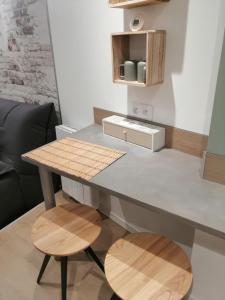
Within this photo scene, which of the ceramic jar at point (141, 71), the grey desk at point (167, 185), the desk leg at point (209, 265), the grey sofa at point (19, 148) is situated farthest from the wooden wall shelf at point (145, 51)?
the grey sofa at point (19, 148)

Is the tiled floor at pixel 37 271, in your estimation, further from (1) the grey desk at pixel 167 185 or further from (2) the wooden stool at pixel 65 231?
(1) the grey desk at pixel 167 185

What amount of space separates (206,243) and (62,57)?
152cm

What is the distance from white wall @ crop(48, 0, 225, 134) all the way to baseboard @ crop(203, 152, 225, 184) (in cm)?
22

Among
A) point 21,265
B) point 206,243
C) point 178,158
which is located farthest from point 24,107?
point 206,243

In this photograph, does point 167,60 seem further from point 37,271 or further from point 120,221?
point 37,271

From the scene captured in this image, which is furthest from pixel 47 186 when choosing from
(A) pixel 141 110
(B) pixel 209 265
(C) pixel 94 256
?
(B) pixel 209 265

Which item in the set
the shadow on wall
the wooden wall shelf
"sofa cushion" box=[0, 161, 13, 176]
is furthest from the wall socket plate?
"sofa cushion" box=[0, 161, 13, 176]

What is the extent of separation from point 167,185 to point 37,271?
1.12 m

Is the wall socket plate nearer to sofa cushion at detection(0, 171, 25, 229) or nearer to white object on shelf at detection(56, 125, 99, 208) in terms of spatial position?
white object on shelf at detection(56, 125, 99, 208)

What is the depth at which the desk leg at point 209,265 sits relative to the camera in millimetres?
999

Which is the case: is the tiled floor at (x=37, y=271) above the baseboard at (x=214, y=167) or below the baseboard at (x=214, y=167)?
below

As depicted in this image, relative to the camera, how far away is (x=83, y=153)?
4.40ft

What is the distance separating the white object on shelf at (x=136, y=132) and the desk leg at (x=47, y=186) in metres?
0.44

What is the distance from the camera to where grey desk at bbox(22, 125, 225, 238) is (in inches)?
35.4
